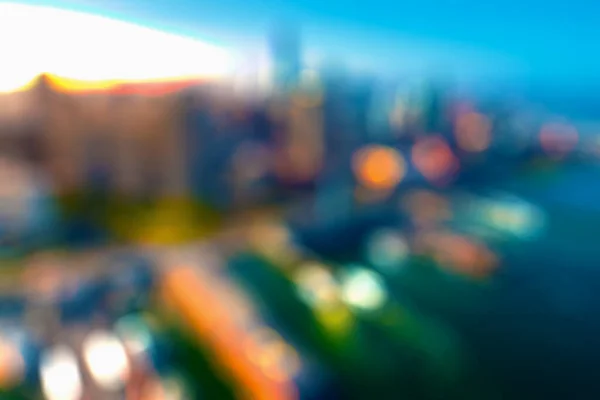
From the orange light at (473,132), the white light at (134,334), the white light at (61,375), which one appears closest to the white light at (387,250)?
the orange light at (473,132)

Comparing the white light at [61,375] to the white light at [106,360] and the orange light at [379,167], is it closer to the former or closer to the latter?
the white light at [106,360]

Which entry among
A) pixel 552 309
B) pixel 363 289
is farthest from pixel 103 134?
pixel 552 309

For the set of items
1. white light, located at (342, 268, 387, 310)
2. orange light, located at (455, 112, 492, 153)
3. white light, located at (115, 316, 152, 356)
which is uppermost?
orange light, located at (455, 112, 492, 153)

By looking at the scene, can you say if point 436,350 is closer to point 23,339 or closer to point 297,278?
point 297,278

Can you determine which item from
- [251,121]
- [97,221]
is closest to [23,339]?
[97,221]

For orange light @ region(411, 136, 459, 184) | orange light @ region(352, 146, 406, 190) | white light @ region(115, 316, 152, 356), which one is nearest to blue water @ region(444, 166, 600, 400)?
orange light @ region(411, 136, 459, 184)

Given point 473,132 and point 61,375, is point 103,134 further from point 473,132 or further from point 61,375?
point 473,132

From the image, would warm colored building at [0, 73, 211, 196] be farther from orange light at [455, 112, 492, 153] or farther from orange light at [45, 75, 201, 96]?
orange light at [455, 112, 492, 153]
